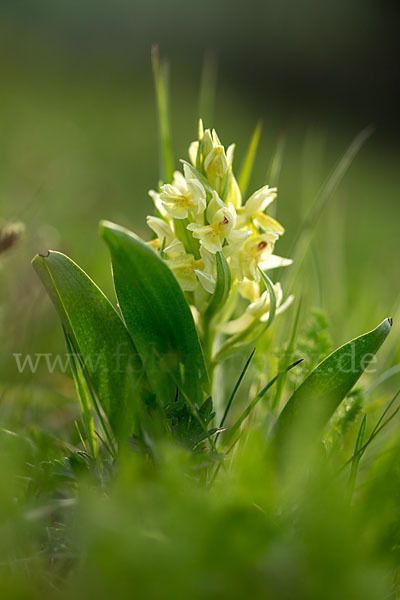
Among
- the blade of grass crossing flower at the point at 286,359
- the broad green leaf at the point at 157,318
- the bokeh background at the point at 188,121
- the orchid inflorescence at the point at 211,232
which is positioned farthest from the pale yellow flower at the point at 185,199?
the bokeh background at the point at 188,121

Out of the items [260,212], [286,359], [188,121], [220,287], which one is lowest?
[286,359]

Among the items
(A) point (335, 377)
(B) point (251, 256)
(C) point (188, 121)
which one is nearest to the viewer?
(A) point (335, 377)

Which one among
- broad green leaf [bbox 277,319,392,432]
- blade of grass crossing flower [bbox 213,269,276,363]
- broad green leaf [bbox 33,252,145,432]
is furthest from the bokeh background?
broad green leaf [bbox 277,319,392,432]

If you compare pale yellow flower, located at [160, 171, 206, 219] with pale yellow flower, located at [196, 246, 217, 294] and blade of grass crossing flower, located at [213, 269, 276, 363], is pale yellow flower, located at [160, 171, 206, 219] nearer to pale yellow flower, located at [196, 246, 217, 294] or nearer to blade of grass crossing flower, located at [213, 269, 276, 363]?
pale yellow flower, located at [196, 246, 217, 294]

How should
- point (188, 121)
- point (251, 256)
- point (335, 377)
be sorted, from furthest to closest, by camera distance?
point (188, 121), point (251, 256), point (335, 377)

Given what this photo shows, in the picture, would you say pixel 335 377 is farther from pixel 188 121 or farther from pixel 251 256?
pixel 188 121

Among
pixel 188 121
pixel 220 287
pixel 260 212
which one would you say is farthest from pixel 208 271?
pixel 188 121
